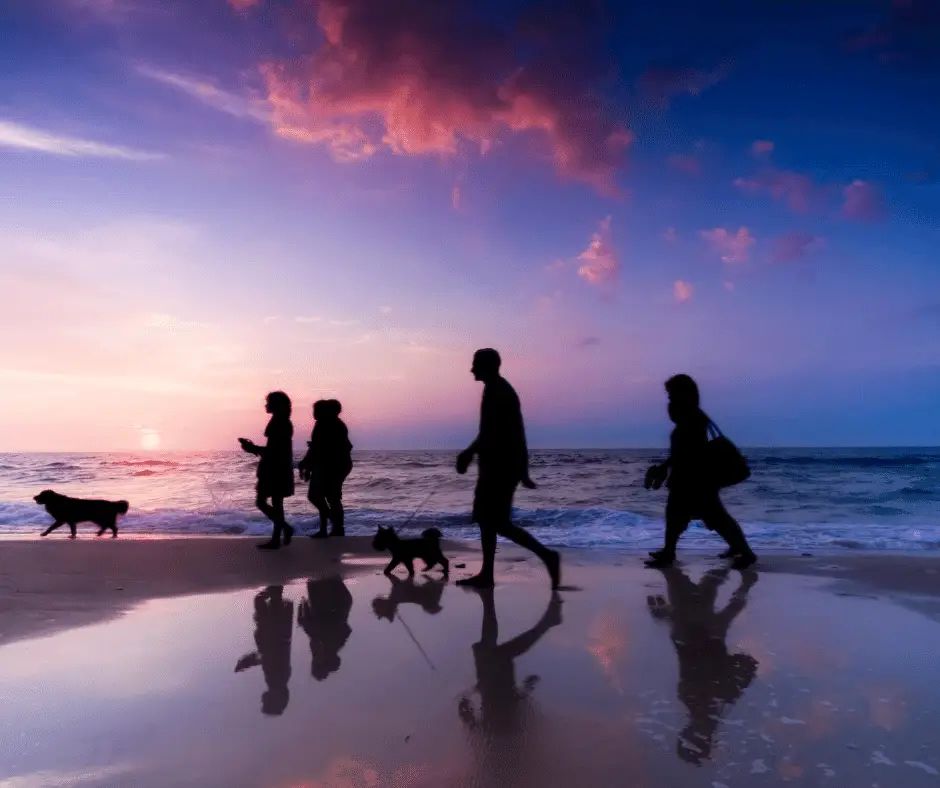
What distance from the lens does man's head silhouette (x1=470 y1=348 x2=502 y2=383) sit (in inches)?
253

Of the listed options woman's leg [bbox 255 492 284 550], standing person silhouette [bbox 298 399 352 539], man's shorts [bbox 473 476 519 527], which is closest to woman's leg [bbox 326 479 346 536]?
standing person silhouette [bbox 298 399 352 539]

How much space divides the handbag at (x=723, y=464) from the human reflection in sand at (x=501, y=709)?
373cm

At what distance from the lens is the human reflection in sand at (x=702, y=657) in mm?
2873

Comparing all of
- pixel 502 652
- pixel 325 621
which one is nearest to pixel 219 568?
pixel 325 621

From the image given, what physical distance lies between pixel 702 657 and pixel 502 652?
1195 millimetres

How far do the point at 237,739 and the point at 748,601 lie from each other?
4.44 metres

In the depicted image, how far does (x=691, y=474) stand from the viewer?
7699 mm

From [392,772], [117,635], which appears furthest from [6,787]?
[117,635]

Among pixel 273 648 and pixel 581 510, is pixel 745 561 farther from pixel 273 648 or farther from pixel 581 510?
pixel 581 510

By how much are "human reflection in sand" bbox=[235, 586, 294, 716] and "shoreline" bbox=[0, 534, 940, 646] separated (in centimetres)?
90

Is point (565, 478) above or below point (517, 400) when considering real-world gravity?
below

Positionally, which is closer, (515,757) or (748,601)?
(515,757)

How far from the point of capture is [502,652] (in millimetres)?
4102

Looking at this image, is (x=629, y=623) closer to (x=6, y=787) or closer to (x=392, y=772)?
(x=392, y=772)
